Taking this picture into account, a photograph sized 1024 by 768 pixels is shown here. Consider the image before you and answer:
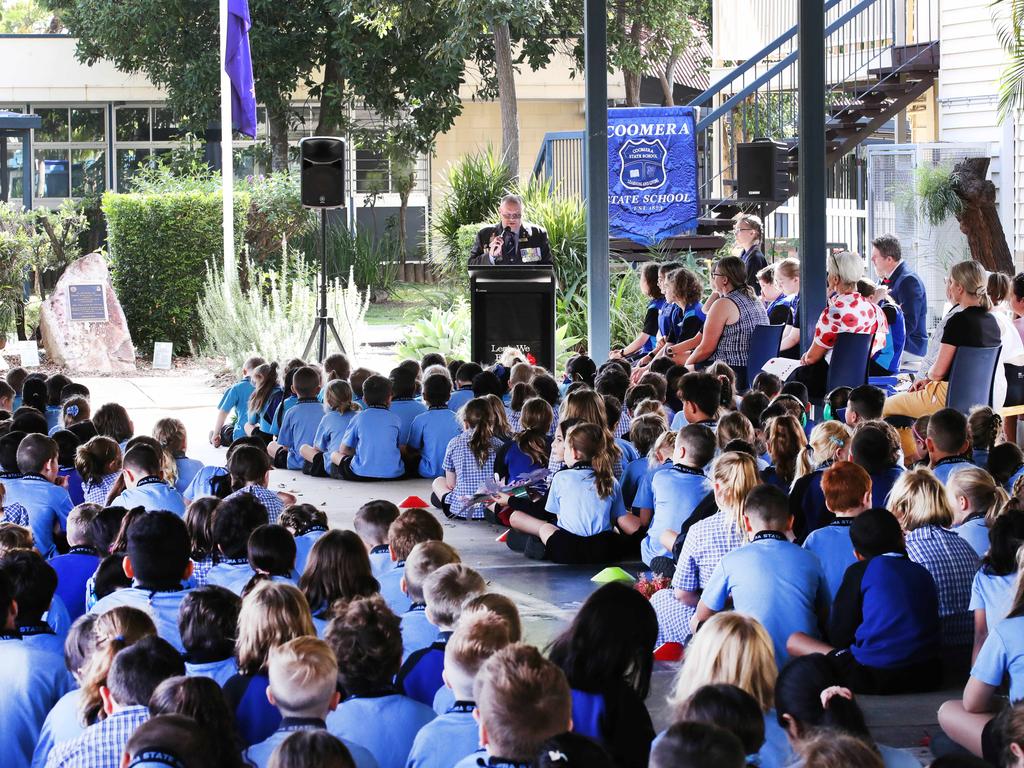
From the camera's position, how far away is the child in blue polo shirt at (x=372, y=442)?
9633 millimetres

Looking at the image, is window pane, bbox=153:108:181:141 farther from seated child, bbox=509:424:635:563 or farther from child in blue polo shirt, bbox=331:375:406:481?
seated child, bbox=509:424:635:563

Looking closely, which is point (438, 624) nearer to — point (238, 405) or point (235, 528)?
point (235, 528)

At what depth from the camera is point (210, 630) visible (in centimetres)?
437

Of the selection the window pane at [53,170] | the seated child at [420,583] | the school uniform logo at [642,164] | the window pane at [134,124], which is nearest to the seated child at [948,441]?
the seated child at [420,583]

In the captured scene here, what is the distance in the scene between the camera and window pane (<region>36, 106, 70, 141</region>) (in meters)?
29.2

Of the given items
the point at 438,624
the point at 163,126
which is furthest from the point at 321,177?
the point at 163,126

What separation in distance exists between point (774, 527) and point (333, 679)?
2.14 meters

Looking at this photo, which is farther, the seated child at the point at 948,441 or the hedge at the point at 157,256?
the hedge at the point at 157,256

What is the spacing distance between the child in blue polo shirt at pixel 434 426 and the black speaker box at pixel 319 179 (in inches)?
208

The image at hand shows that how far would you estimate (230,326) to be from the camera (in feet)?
51.9

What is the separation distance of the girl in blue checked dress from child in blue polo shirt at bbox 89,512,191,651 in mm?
3720

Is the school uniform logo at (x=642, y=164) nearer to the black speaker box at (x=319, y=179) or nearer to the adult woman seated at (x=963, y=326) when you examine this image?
the black speaker box at (x=319, y=179)

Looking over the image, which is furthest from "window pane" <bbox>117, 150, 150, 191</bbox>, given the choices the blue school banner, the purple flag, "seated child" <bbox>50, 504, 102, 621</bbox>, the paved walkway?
"seated child" <bbox>50, 504, 102, 621</bbox>

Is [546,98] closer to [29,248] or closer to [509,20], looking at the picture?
[509,20]
